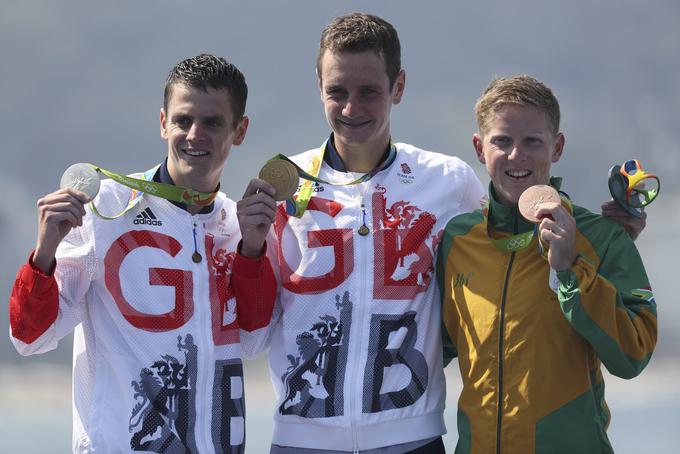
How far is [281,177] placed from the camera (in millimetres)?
5996

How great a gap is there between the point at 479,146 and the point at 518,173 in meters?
0.41

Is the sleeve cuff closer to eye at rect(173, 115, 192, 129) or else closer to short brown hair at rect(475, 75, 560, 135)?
eye at rect(173, 115, 192, 129)

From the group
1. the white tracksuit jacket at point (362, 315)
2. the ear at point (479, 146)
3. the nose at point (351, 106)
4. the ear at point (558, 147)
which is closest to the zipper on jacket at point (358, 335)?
the white tracksuit jacket at point (362, 315)

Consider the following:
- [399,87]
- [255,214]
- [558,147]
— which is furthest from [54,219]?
[558,147]

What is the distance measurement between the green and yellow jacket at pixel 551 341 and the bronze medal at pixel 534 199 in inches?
12.6

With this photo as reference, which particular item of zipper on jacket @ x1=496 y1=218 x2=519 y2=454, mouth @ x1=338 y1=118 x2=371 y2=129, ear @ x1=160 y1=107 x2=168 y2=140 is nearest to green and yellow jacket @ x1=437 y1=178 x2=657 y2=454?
zipper on jacket @ x1=496 y1=218 x2=519 y2=454

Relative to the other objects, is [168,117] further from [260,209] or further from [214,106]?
[260,209]

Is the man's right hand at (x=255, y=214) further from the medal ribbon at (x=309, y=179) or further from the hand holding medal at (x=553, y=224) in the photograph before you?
the hand holding medal at (x=553, y=224)

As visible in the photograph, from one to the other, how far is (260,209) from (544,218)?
1.78 meters

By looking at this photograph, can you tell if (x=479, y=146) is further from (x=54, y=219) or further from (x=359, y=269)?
(x=54, y=219)

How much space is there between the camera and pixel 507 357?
5.45 m

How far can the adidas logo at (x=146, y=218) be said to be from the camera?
6004 mm

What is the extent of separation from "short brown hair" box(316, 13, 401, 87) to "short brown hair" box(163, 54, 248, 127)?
1.93ft

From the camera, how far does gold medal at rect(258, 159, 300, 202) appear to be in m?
5.95
